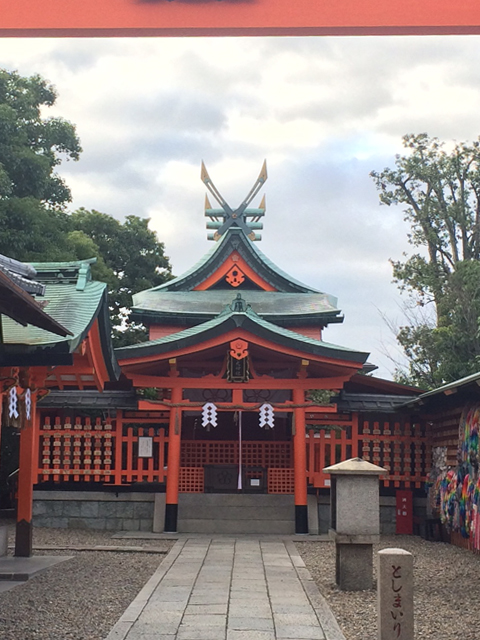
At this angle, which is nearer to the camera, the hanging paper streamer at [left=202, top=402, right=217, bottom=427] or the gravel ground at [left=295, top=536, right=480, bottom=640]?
the gravel ground at [left=295, top=536, right=480, bottom=640]

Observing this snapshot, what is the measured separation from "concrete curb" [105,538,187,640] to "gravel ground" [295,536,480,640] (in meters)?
2.09

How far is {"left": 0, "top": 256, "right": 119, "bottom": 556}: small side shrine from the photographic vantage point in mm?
9385

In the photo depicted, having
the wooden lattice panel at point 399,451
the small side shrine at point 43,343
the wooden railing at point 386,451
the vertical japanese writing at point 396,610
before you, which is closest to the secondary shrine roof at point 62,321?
the small side shrine at point 43,343

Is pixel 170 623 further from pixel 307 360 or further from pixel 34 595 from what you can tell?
pixel 307 360

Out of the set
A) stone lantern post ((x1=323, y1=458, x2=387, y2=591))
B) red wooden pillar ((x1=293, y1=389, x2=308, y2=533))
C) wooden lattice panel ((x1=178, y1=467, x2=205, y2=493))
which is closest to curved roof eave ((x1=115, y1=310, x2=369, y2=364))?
red wooden pillar ((x1=293, y1=389, x2=308, y2=533))

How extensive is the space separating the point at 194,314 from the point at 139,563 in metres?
10.2

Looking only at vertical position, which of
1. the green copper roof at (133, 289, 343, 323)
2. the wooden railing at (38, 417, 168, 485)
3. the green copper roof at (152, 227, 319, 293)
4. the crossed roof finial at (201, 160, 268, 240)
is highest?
the crossed roof finial at (201, 160, 268, 240)

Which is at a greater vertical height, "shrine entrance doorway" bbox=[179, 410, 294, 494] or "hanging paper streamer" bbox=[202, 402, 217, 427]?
"hanging paper streamer" bbox=[202, 402, 217, 427]

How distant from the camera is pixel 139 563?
39.7 ft

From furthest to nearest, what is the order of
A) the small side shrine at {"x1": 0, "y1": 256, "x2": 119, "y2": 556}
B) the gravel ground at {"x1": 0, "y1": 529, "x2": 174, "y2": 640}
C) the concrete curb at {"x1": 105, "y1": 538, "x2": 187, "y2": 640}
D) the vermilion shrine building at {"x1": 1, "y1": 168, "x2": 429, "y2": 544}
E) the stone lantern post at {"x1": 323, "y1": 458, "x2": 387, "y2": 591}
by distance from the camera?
the vermilion shrine building at {"x1": 1, "y1": 168, "x2": 429, "y2": 544} < the stone lantern post at {"x1": 323, "y1": 458, "x2": 387, "y2": 591} < the small side shrine at {"x1": 0, "y1": 256, "x2": 119, "y2": 556} < the gravel ground at {"x1": 0, "y1": 529, "x2": 174, "y2": 640} < the concrete curb at {"x1": 105, "y1": 538, "x2": 187, "y2": 640}

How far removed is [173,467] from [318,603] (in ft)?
26.6

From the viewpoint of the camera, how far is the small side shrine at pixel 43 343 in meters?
9.39

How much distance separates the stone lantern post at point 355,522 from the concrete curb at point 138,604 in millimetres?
2396

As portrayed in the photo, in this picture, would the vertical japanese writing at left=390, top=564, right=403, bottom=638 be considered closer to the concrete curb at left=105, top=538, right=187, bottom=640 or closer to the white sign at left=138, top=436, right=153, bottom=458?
the concrete curb at left=105, top=538, right=187, bottom=640
